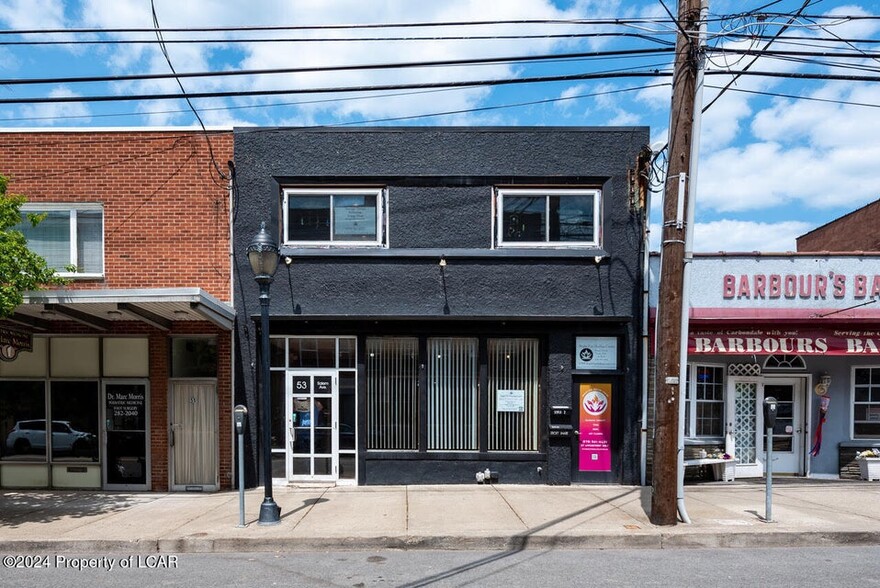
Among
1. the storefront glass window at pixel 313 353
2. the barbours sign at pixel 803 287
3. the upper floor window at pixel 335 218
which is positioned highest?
the upper floor window at pixel 335 218

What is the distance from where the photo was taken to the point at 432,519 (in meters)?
7.51

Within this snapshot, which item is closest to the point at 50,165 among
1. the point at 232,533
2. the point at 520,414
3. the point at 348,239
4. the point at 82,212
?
the point at 82,212

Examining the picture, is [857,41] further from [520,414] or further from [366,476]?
[366,476]

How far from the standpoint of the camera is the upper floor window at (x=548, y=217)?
9.85 meters

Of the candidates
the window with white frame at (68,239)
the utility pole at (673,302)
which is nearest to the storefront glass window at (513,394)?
the utility pole at (673,302)

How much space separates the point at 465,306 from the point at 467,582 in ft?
15.9

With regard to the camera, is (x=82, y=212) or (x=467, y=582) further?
(x=82, y=212)

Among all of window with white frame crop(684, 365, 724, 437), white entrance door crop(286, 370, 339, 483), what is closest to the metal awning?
white entrance door crop(286, 370, 339, 483)

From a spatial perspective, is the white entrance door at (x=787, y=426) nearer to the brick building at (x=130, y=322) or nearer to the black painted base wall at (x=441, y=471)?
the black painted base wall at (x=441, y=471)

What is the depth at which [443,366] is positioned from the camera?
991 cm

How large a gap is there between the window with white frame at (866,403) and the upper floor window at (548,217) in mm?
5889

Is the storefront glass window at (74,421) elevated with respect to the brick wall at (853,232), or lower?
lower

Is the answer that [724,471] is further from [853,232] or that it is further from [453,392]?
[853,232]

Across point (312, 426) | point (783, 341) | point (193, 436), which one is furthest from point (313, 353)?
point (783, 341)
